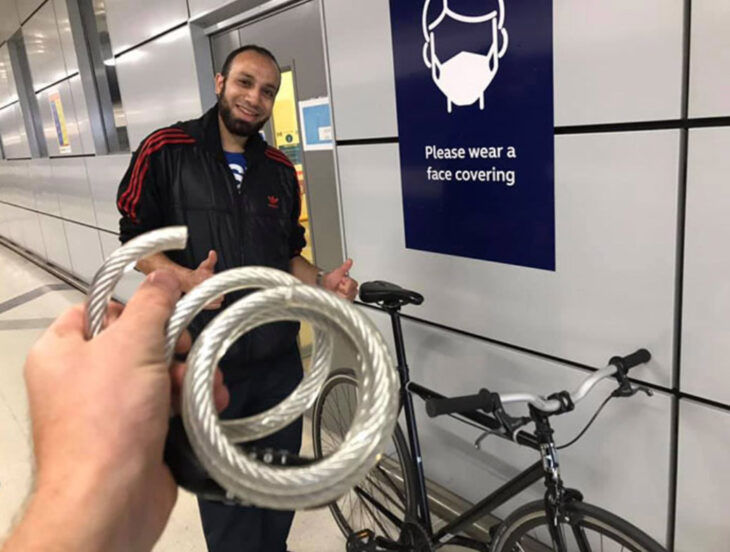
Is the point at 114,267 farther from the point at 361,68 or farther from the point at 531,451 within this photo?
the point at 361,68

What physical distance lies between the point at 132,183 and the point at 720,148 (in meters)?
1.78

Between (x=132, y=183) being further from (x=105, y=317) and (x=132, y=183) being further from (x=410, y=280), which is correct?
(x=105, y=317)

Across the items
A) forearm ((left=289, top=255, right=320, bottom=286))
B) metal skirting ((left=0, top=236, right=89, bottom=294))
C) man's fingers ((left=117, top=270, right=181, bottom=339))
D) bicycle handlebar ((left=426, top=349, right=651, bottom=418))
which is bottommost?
metal skirting ((left=0, top=236, right=89, bottom=294))

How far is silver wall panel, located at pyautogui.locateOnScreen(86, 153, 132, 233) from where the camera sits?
498 cm

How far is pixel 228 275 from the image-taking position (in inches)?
24.6

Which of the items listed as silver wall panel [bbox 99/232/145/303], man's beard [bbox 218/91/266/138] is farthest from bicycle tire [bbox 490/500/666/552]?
silver wall panel [bbox 99/232/145/303]

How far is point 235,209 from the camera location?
200 centimetres

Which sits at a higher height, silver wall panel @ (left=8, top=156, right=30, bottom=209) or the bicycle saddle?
silver wall panel @ (left=8, top=156, right=30, bottom=209)

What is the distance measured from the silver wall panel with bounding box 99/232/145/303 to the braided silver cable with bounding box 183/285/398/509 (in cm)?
444

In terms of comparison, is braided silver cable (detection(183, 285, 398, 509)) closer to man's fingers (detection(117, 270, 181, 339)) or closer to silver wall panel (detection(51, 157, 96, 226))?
man's fingers (detection(117, 270, 181, 339))

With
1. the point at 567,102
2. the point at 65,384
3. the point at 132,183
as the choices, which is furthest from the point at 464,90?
the point at 65,384

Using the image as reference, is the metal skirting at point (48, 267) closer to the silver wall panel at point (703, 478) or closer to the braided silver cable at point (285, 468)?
the silver wall panel at point (703, 478)

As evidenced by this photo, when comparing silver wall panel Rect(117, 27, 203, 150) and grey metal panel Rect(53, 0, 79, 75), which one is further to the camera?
grey metal panel Rect(53, 0, 79, 75)

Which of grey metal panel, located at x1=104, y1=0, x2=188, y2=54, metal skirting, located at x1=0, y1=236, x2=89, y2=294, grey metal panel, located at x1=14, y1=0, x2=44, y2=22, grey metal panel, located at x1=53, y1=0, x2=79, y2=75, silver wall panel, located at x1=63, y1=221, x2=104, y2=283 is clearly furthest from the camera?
metal skirting, located at x1=0, y1=236, x2=89, y2=294
